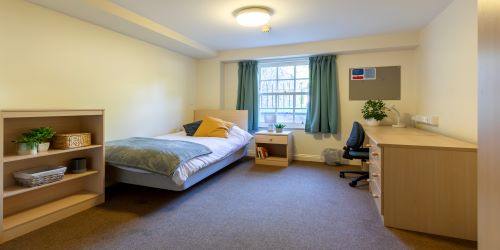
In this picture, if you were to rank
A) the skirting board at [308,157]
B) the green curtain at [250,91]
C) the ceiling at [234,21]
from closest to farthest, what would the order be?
the ceiling at [234,21], the skirting board at [308,157], the green curtain at [250,91]

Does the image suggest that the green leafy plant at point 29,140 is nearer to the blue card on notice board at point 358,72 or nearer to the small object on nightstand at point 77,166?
the small object on nightstand at point 77,166

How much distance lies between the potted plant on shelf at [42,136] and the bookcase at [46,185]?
7cm

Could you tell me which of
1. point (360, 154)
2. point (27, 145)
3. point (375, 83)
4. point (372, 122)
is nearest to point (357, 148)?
point (360, 154)

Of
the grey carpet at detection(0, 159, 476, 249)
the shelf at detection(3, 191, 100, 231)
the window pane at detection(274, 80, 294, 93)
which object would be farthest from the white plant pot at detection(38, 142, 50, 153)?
the window pane at detection(274, 80, 294, 93)

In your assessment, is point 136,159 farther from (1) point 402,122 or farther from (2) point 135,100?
(1) point 402,122

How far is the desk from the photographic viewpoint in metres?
1.81

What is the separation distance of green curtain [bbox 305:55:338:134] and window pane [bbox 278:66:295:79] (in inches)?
16.8

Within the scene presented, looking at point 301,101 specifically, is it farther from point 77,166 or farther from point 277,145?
point 77,166

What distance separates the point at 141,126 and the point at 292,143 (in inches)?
106

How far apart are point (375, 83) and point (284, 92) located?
161 centimetres

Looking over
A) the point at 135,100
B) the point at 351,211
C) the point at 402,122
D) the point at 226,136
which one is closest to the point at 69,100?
the point at 135,100

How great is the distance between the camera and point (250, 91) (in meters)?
4.76

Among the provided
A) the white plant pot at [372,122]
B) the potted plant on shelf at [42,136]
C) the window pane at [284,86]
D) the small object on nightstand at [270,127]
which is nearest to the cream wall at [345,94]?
the white plant pot at [372,122]

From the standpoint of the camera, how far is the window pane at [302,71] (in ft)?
15.1
